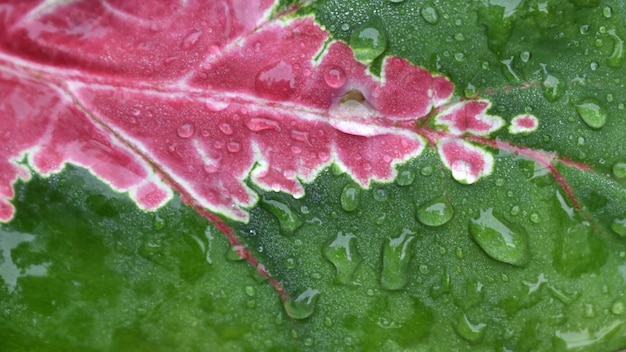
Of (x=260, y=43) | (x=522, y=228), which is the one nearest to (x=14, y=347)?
(x=260, y=43)

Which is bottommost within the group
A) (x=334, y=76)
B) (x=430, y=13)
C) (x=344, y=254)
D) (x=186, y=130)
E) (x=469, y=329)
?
(x=469, y=329)

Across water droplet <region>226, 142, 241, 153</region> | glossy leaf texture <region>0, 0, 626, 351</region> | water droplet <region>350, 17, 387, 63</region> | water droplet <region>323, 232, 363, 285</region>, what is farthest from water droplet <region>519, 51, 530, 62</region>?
water droplet <region>226, 142, 241, 153</region>

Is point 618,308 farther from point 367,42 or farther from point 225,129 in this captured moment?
point 225,129

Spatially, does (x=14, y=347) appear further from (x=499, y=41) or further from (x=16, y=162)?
(x=499, y=41)

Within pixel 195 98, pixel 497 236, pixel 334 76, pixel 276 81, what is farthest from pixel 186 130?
pixel 497 236

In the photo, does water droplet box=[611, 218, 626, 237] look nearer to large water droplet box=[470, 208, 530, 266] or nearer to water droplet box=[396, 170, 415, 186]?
large water droplet box=[470, 208, 530, 266]

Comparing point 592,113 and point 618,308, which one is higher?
point 592,113

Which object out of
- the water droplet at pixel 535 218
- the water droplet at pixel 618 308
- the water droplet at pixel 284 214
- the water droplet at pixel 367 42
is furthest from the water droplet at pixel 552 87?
the water droplet at pixel 284 214
